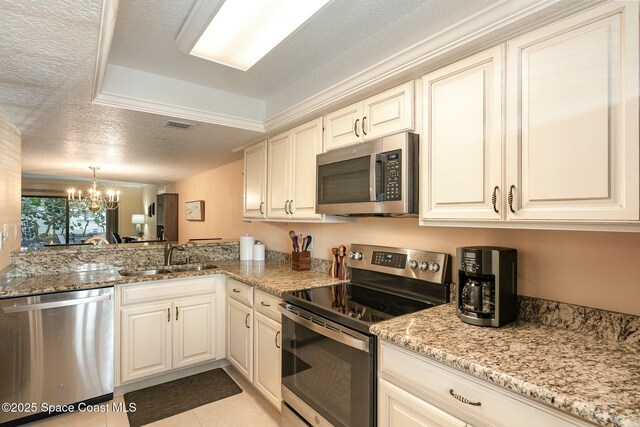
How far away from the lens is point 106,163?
463 centimetres

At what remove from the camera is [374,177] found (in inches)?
68.1

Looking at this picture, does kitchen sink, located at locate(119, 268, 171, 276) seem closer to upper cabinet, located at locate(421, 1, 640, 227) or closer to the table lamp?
upper cabinet, located at locate(421, 1, 640, 227)

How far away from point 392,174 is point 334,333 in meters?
0.84

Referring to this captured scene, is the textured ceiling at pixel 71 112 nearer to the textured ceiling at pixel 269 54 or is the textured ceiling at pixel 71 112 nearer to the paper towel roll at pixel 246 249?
the textured ceiling at pixel 269 54

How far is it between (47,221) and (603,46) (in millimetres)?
9813

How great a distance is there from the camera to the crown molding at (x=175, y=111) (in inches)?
83.0

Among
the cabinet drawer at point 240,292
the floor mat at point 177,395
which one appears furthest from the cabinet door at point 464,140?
the floor mat at point 177,395

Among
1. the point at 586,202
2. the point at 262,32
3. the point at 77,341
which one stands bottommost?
the point at 77,341

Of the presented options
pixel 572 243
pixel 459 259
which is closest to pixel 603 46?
pixel 572 243

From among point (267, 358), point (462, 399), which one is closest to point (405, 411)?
point (462, 399)

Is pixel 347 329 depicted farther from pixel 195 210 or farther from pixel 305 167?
pixel 195 210

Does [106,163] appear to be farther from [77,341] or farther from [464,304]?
[464,304]

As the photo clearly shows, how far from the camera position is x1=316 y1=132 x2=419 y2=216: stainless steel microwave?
5.35ft

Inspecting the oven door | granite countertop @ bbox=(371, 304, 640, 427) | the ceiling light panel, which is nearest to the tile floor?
the oven door
